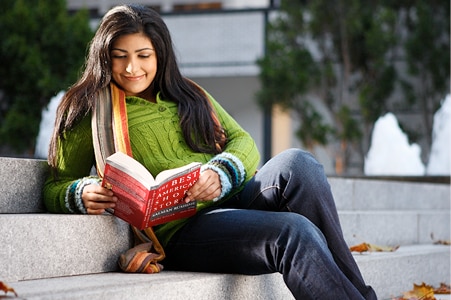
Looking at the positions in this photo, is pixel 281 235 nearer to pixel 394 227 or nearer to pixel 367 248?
pixel 367 248

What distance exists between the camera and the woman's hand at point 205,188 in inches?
118

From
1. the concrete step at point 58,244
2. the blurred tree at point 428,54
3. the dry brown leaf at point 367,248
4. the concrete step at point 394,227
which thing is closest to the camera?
the concrete step at point 58,244

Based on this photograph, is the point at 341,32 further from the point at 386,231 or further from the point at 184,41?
the point at 386,231

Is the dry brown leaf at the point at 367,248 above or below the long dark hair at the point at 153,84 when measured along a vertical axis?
below

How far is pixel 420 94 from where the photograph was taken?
13.6 m

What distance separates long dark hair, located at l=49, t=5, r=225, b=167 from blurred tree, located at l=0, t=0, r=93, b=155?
8276mm

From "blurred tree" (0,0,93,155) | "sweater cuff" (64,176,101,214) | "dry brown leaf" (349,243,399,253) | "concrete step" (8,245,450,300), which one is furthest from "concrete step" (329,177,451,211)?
"blurred tree" (0,0,93,155)

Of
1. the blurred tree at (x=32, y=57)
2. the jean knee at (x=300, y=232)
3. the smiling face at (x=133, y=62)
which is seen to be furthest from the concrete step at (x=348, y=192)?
the blurred tree at (x=32, y=57)

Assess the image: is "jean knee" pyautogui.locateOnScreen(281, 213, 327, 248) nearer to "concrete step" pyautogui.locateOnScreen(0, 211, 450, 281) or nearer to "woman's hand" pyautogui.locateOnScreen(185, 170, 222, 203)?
"woman's hand" pyautogui.locateOnScreen(185, 170, 222, 203)

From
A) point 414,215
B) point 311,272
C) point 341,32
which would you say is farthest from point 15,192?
point 341,32

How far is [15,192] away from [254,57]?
433 inches

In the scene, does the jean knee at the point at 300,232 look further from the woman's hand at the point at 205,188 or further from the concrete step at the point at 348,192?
the concrete step at the point at 348,192

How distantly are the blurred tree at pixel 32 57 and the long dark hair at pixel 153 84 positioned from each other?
8.28m

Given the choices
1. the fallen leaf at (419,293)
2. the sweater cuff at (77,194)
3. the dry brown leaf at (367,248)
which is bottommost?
the fallen leaf at (419,293)
